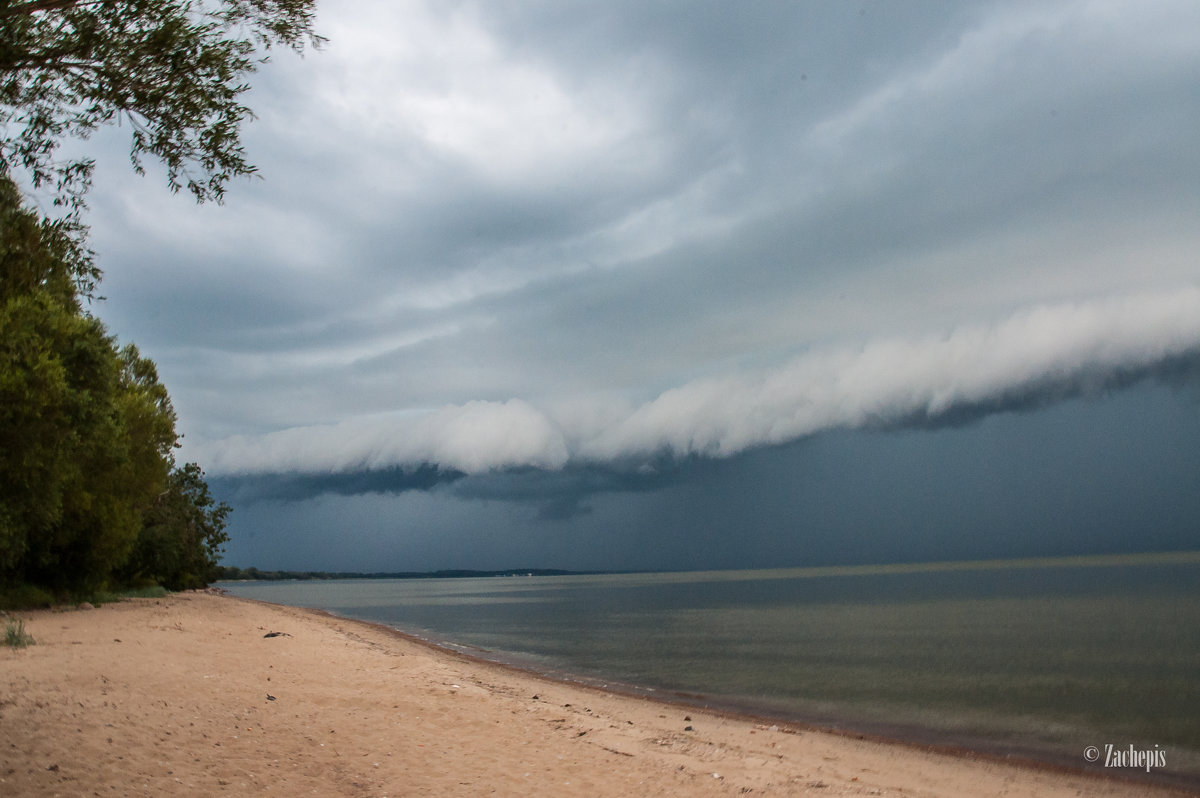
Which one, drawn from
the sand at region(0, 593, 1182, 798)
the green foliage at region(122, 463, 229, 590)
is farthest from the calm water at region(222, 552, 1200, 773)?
the green foliage at region(122, 463, 229, 590)

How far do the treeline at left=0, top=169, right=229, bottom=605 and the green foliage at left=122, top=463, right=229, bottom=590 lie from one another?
139 inches

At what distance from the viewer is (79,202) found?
10.8 m

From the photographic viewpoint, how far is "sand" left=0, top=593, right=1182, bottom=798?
945 centimetres

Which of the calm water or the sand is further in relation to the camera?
the calm water

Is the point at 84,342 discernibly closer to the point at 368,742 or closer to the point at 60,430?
the point at 60,430

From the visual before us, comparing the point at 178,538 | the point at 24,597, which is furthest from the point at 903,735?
the point at 178,538

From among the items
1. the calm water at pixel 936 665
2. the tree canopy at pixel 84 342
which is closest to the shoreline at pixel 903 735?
the calm water at pixel 936 665

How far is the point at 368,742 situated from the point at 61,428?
21398mm

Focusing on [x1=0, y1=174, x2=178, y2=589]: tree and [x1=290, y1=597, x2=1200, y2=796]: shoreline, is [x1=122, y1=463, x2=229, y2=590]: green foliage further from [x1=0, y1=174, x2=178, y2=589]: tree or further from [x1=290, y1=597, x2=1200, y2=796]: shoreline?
[x1=290, y1=597, x2=1200, y2=796]: shoreline

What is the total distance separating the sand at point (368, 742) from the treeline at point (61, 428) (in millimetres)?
6100

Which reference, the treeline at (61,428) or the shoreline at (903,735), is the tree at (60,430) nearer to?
the treeline at (61,428)

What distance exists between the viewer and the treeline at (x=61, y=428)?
10953mm

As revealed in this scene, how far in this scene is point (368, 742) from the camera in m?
11.7

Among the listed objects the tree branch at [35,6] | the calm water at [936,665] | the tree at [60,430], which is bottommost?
the calm water at [936,665]
